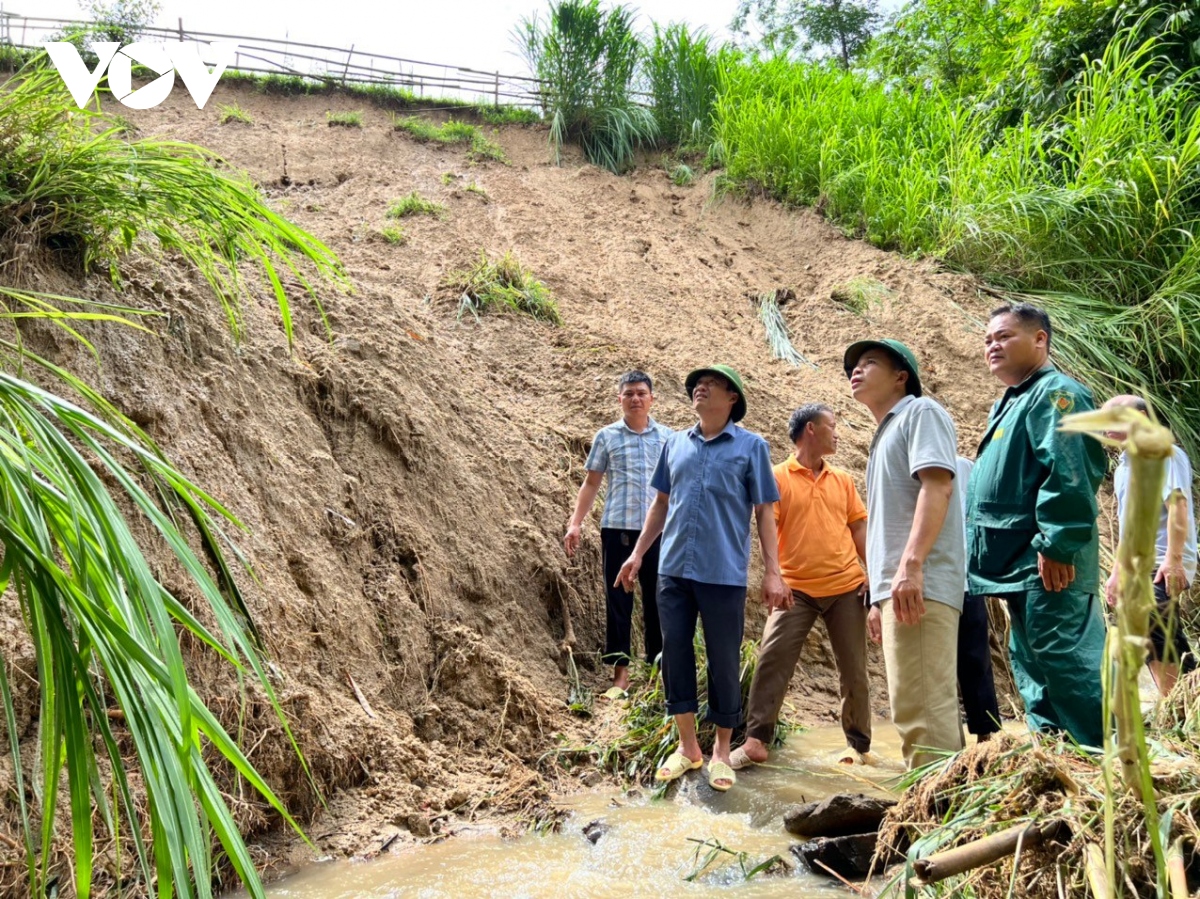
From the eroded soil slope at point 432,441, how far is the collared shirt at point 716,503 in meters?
1.09

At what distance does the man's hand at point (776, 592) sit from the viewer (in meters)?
4.27

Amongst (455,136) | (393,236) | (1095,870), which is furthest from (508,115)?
(1095,870)

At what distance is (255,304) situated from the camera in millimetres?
5723

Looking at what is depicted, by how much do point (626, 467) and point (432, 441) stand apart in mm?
1166

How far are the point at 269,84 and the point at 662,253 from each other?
5888mm

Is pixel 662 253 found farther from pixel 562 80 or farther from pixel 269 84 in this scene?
pixel 269 84

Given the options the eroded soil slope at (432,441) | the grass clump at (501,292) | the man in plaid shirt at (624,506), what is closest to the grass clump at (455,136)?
the eroded soil slope at (432,441)

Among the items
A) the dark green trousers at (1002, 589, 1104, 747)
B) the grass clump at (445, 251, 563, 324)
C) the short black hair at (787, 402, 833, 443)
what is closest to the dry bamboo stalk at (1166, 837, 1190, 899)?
the dark green trousers at (1002, 589, 1104, 747)

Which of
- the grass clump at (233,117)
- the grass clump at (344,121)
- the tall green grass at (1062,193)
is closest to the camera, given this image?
the tall green grass at (1062,193)

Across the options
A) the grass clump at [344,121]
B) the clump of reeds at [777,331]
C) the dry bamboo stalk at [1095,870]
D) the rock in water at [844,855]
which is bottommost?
the rock in water at [844,855]

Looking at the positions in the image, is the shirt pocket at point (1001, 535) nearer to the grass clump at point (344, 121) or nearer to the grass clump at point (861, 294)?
the grass clump at point (861, 294)

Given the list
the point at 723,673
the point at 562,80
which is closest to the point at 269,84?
the point at 562,80

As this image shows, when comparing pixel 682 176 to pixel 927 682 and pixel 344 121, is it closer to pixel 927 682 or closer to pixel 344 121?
pixel 344 121

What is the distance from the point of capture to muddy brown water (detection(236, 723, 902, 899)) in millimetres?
3301
